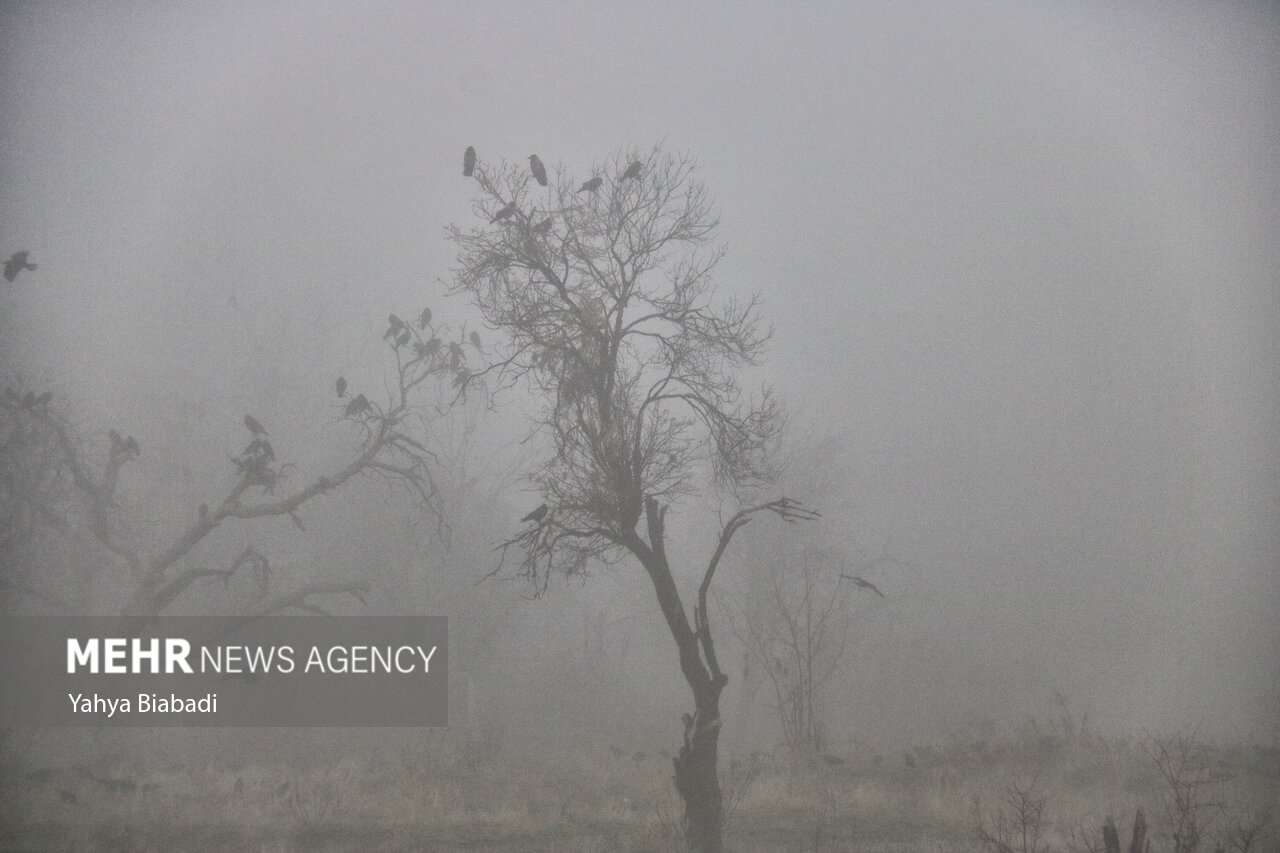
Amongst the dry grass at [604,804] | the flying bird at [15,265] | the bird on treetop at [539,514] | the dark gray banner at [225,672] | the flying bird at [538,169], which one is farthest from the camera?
the dark gray banner at [225,672]

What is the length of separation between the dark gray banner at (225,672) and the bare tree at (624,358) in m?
12.4

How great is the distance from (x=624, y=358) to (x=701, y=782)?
5000mm

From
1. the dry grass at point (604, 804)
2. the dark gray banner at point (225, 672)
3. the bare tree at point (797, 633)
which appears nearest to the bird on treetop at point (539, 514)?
the dry grass at point (604, 804)

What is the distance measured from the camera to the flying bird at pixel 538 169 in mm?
9688

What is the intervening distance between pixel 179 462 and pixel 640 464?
30.6m

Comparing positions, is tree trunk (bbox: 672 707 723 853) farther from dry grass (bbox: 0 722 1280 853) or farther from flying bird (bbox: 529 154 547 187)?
flying bird (bbox: 529 154 547 187)

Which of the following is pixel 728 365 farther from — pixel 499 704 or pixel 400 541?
pixel 499 704

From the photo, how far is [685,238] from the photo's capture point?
35.0 ft

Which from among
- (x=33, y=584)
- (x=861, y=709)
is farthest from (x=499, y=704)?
(x=33, y=584)

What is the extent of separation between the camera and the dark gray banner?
18.0 meters

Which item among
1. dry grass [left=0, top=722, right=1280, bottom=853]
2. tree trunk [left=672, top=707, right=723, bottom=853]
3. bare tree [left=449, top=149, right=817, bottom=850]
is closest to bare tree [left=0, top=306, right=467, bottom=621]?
dry grass [left=0, top=722, right=1280, bottom=853]

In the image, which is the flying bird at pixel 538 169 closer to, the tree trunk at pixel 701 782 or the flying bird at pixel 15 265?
the tree trunk at pixel 701 782

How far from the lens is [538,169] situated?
9.85 m

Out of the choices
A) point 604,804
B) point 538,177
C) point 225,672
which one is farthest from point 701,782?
point 225,672
